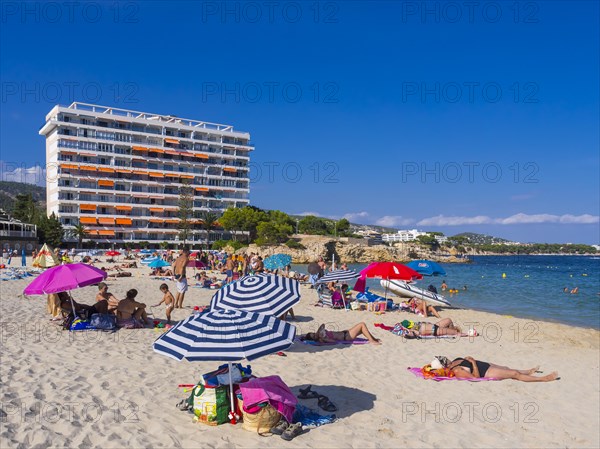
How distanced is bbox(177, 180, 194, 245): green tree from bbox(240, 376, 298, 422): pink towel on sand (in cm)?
6821

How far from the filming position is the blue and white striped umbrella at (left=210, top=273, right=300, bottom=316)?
8031 millimetres

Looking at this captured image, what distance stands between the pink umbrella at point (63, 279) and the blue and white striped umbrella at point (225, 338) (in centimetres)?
487

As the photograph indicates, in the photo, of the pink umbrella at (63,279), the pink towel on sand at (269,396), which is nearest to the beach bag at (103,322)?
the pink umbrella at (63,279)

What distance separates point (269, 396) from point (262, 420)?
A: 27cm

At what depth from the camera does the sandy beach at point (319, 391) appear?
5.41 m

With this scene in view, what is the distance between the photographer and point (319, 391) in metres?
7.36

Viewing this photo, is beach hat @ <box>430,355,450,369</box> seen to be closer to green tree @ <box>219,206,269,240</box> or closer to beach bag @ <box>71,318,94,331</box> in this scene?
beach bag @ <box>71,318,94,331</box>

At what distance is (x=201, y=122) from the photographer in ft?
265

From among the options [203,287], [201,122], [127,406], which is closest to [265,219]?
[201,122]

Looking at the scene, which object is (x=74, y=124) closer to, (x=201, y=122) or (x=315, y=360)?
(x=201, y=122)

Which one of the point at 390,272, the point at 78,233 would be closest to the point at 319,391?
the point at 390,272

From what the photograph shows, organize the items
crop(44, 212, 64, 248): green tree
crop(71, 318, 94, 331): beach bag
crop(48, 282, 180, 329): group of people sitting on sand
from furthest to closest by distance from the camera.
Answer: crop(44, 212, 64, 248): green tree, crop(48, 282, 180, 329): group of people sitting on sand, crop(71, 318, 94, 331): beach bag

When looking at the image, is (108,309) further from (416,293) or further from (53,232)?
(53,232)

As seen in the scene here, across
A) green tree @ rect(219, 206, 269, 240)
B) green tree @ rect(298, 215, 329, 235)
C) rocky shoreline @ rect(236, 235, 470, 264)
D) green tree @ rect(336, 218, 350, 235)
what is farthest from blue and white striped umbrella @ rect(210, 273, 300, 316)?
green tree @ rect(336, 218, 350, 235)
